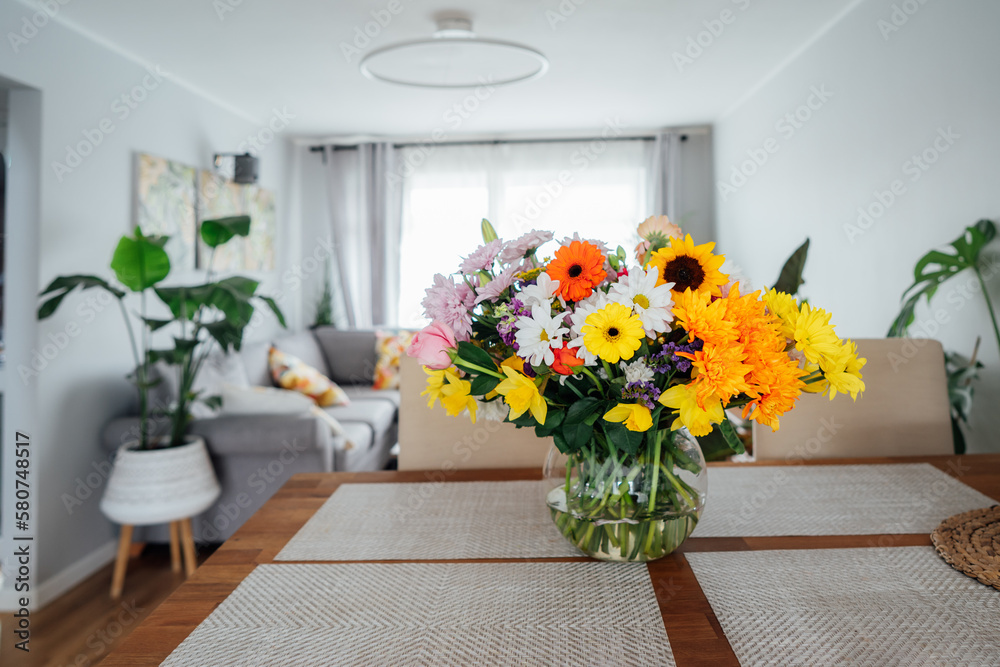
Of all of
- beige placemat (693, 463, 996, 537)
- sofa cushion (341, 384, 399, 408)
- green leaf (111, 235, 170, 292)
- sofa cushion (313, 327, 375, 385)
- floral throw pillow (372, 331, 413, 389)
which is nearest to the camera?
beige placemat (693, 463, 996, 537)

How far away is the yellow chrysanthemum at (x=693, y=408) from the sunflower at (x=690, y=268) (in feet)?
0.45

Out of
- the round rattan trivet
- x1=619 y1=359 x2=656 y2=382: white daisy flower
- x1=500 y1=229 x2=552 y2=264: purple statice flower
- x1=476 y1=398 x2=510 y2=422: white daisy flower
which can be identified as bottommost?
the round rattan trivet

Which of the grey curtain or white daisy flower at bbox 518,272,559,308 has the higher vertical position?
the grey curtain

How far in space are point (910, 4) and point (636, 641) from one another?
2.93 m

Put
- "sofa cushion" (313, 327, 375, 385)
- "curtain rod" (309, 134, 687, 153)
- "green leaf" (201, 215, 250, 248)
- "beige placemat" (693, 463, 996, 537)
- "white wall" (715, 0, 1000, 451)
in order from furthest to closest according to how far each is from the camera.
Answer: "curtain rod" (309, 134, 687, 153)
"sofa cushion" (313, 327, 375, 385)
"green leaf" (201, 215, 250, 248)
"white wall" (715, 0, 1000, 451)
"beige placemat" (693, 463, 996, 537)

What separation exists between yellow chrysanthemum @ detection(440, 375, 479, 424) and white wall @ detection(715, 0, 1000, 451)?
2.21m

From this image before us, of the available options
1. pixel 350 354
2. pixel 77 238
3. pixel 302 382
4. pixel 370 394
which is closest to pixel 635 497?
pixel 77 238

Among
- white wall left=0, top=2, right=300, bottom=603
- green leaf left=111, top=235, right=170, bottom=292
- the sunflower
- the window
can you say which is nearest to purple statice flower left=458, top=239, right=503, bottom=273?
the sunflower

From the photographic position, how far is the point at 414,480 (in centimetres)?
132

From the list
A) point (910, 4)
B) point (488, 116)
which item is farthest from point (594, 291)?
point (488, 116)

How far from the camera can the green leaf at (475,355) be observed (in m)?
0.79

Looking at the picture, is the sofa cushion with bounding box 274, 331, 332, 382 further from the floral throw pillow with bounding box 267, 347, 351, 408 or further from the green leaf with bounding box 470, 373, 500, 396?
the green leaf with bounding box 470, 373, 500, 396

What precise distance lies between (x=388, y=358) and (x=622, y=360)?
419 centimetres

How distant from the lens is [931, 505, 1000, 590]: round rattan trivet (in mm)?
831
